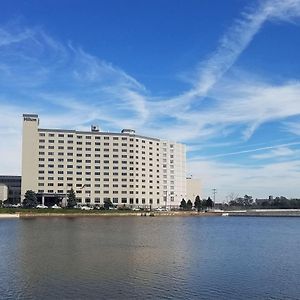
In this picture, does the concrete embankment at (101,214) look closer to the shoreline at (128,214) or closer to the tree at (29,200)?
the shoreline at (128,214)

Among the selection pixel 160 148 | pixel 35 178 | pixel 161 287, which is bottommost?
pixel 161 287

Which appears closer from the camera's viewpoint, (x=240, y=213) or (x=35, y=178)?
(x=35, y=178)

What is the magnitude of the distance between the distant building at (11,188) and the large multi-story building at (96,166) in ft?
42.1

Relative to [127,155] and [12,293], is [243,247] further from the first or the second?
[127,155]

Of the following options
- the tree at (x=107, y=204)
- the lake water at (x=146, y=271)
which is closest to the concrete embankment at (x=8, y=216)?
the tree at (x=107, y=204)

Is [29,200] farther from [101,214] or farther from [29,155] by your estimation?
[101,214]

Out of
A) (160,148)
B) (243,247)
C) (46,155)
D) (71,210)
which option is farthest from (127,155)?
(243,247)

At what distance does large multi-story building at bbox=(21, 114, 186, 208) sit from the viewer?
6471 inches

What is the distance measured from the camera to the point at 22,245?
1828 inches

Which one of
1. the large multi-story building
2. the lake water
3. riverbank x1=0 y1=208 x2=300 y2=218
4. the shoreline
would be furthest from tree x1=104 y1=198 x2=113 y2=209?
the lake water

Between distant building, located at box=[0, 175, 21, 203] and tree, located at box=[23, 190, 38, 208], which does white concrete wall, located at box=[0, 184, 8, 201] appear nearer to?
distant building, located at box=[0, 175, 21, 203]

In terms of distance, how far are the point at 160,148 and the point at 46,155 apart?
153ft

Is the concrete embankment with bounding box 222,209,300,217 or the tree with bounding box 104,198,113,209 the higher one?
the tree with bounding box 104,198,113,209

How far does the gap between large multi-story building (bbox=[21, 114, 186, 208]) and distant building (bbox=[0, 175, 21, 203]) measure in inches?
505
